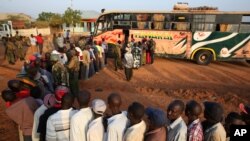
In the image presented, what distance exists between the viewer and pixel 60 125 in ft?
9.51

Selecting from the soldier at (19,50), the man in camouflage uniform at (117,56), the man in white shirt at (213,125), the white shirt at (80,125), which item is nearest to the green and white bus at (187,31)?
the man in camouflage uniform at (117,56)

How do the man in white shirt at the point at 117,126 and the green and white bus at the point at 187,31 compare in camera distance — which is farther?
the green and white bus at the point at 187,31

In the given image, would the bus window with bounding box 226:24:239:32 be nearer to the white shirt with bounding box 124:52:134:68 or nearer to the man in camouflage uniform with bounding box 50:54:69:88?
the white shirt with bounding box 124:52:134:68

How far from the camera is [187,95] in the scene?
297 inches

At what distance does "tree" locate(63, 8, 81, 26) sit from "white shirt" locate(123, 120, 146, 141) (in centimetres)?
3936

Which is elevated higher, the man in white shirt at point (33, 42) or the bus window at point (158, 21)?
the bus window at point (158, 21)

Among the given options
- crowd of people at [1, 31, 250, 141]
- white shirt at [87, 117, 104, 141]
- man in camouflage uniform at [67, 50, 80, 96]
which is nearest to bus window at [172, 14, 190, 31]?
man in camouflage uniform at [67, 50, 80, 96]

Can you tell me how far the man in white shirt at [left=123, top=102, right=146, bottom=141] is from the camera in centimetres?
260

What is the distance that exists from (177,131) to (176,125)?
0.31 feet

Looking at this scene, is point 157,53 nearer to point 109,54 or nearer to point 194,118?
point 109,54

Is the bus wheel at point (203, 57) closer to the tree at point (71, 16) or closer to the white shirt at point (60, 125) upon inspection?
the white shirt at point (60, 125)

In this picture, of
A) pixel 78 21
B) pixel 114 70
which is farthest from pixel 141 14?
pixel 78 21

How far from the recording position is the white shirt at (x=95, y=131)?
9.06 ft

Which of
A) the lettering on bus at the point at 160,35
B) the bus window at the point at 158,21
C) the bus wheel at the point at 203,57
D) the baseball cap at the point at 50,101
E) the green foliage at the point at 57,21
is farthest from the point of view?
the green foliage at the point at 57,21
